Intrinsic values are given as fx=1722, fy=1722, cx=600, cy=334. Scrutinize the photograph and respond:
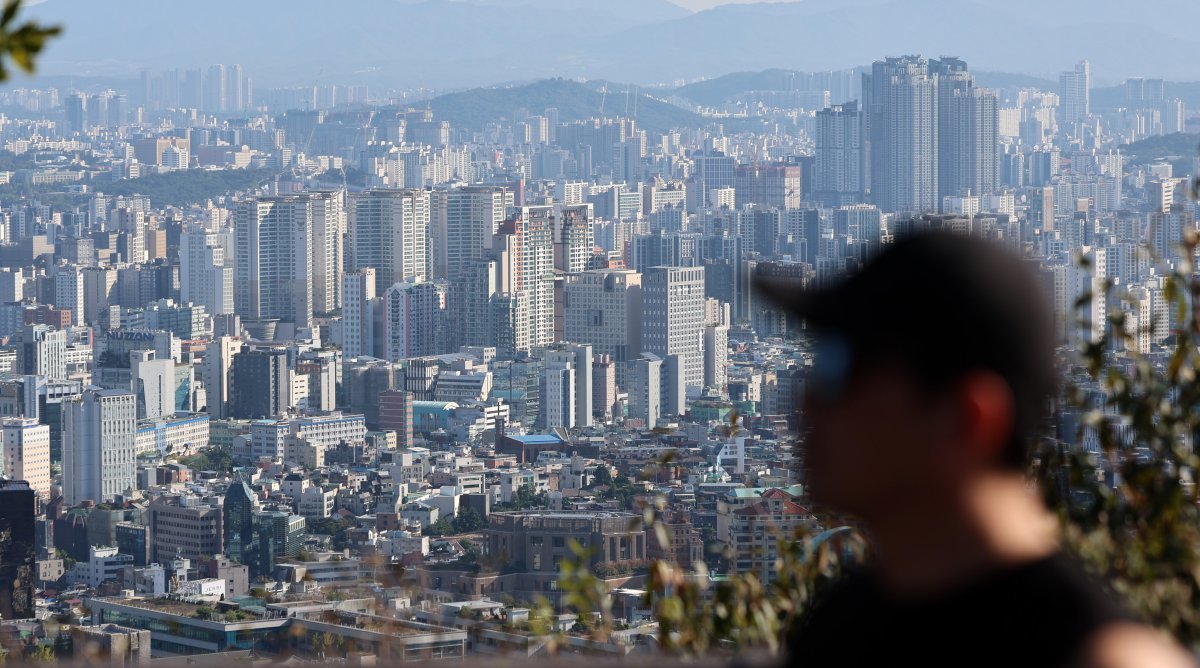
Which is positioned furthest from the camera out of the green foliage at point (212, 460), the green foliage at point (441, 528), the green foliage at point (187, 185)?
the green foliage at point (187, 185)

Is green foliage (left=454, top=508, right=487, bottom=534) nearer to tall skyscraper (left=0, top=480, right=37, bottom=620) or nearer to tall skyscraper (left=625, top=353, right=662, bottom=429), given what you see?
tall skyscraper (left=0, top=480, right=37, bottom=620)

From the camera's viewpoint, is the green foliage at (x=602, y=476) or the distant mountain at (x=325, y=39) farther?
the distant mountain at (x=325, y=39)

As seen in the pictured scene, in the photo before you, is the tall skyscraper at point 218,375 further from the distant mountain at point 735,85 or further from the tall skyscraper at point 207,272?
the distant mountain at point 735,85

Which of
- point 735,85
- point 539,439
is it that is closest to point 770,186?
point 735,85

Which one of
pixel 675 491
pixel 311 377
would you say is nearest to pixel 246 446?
pixel 311 377

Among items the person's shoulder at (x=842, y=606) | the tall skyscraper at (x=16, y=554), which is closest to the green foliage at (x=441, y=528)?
the tall skyscraper at (x=16, y=554)
